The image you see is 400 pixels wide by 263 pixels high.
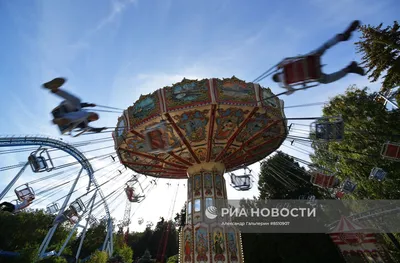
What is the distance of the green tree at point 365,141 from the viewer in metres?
10.8

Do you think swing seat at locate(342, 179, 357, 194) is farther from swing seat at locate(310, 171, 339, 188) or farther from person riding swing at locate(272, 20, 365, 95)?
person riding swing at locate(272, 20, 365, 95)

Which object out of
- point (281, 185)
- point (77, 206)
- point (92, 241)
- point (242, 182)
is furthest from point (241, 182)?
point (92, 241)

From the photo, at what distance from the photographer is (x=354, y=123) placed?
12039 mm

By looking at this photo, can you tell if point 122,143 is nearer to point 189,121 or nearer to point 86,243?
point 189,121

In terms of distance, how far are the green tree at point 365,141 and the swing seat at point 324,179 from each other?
1030mm

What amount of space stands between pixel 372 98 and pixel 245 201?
14914mm

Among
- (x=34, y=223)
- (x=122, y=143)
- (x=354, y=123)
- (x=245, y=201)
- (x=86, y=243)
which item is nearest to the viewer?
(x=122, y=143)

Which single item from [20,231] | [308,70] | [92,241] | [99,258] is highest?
[92,241]

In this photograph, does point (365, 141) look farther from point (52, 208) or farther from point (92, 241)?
point (92, 241)

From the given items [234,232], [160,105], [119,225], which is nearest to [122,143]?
[160,105]

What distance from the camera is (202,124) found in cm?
893

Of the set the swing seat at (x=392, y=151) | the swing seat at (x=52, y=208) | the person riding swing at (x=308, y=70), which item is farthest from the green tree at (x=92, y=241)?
the person riding swing at (x=308, y=70)

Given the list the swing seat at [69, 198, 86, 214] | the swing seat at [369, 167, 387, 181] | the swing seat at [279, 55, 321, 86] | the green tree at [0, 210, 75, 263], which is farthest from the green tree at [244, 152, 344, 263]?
the green tree at [0, 210, 75, 263]

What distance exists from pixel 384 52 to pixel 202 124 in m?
7.94
